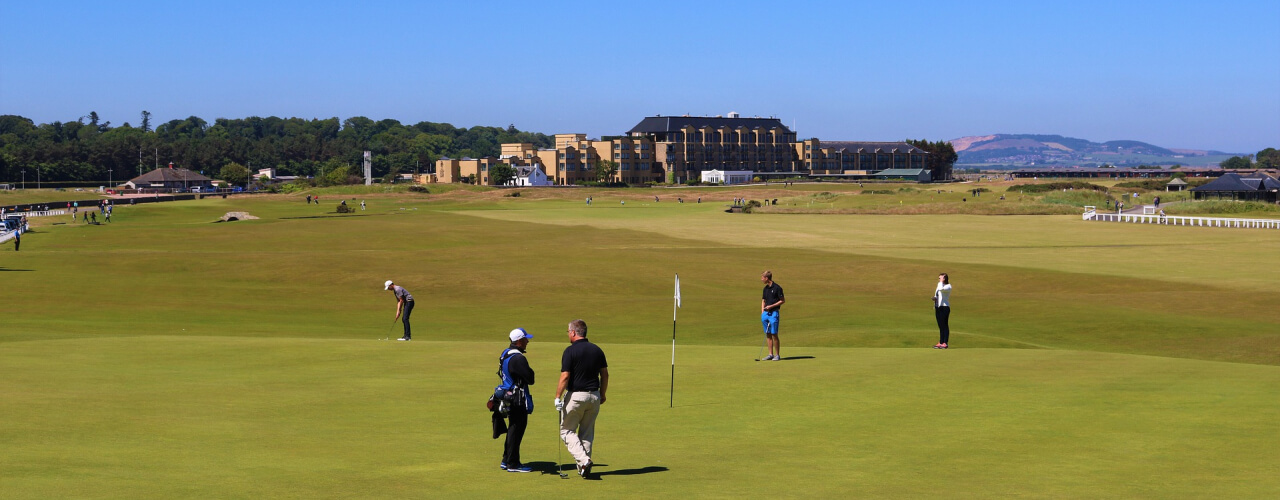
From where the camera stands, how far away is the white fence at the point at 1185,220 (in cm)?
10519

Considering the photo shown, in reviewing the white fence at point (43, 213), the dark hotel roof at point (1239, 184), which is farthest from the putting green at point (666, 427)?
the dark hotel roof at point (1239, 184)

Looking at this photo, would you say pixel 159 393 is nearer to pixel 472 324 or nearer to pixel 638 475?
pixel 638 475

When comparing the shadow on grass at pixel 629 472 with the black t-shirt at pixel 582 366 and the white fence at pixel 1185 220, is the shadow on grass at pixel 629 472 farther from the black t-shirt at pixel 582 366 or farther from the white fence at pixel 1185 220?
the white fence at pixel 1185 220

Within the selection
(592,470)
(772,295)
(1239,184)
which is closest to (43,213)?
(772,295)

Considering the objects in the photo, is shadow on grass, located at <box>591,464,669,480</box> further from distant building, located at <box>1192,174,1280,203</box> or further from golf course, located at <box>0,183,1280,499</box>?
distant building, located at <box>1192,174,1280,203</box>

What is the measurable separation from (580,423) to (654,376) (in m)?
9.76

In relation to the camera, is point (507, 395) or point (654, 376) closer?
point (507, 395)

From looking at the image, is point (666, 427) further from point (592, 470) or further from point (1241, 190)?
point (1241, 190)

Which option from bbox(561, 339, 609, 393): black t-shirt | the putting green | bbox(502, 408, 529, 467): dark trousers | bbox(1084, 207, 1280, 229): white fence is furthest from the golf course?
bbox(1084, 207, 1280, 229): white fence

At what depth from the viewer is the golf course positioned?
1569 cm

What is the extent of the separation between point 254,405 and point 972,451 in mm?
12343

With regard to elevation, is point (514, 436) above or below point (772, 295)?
below

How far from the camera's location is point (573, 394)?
1586 centimetres

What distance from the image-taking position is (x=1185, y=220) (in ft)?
374
